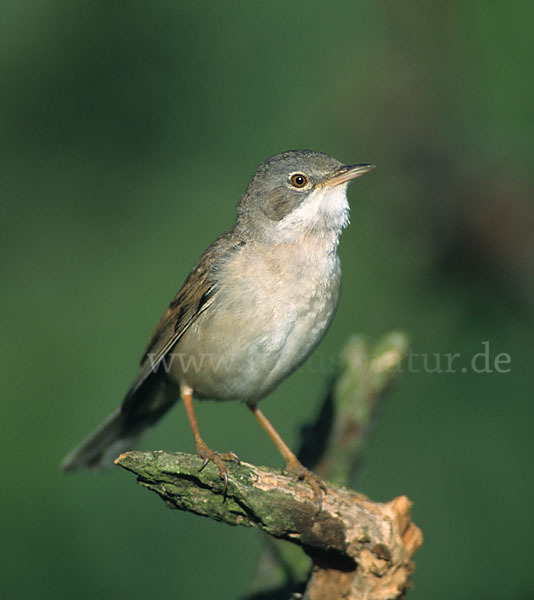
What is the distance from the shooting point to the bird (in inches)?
150

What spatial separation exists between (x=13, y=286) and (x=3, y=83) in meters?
1.81

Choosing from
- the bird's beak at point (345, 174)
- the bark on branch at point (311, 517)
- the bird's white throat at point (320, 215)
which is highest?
the bird's beak at point (345, 174)

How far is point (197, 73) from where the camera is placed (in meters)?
6.48

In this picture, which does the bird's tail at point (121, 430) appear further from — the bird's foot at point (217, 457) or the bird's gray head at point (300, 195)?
the bird's gray head at point (300, 195)

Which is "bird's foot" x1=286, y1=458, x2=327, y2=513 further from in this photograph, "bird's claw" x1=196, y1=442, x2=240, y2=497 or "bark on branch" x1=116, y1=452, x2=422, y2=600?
"bird's claw" x1=196, y1=442, x2=240, y2=497

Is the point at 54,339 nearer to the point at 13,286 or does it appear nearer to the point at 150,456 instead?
the point at 13,286

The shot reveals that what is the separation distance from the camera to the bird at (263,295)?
150 inches

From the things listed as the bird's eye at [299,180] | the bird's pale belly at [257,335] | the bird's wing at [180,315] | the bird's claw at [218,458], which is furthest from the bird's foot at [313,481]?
the bird's eye at [299,180]

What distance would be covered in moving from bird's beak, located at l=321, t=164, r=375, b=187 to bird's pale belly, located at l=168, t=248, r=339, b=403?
511mm

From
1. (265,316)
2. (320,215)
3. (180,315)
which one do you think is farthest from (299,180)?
(180,315)

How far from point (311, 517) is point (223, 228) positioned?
361cm

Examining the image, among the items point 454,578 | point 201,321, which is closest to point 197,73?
point 201,321

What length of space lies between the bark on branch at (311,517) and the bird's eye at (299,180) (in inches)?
64.6

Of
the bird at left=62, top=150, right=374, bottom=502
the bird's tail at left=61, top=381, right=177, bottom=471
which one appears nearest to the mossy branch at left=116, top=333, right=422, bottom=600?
the bird at left=62, top=150, right=374, bottom=502
